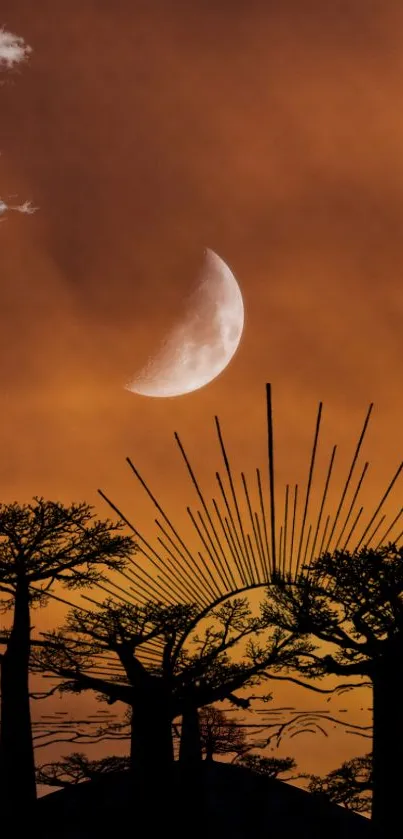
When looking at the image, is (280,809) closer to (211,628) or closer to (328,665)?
(211,628)

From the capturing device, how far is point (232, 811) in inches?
760

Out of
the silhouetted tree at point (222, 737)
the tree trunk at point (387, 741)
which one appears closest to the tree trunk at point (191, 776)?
the tree trunk at point (387, 741)

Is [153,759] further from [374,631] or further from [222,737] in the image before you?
[222,737]

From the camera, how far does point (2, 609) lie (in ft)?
50.6

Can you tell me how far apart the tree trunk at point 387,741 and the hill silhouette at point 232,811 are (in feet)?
19.0

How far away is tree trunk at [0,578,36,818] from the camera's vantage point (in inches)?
502

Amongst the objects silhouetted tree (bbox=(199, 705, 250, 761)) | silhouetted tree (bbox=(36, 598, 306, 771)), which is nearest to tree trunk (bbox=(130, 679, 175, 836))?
silhouetted tree (bbox=(36, 598, 306, 771))

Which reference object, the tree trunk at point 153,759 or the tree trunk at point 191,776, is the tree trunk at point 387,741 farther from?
the tree trunk at point 153,759

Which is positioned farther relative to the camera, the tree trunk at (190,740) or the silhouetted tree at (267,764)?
the silhouetted tree at (267,764)

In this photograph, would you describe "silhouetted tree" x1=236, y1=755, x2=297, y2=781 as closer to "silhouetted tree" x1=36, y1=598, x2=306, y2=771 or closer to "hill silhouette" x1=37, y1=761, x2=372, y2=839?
"hill silhouette" x1=37, y1=761, x2=372, y2=839

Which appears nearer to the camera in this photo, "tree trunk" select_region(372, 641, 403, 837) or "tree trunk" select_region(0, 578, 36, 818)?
"tree trunk" select_region(372, 641, 403, 837)

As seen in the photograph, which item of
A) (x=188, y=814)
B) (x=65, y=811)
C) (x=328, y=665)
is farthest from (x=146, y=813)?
(x=65, y=811)

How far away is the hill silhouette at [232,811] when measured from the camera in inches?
687

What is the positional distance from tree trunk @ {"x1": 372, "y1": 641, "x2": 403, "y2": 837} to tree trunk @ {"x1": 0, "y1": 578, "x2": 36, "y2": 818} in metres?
6.26
